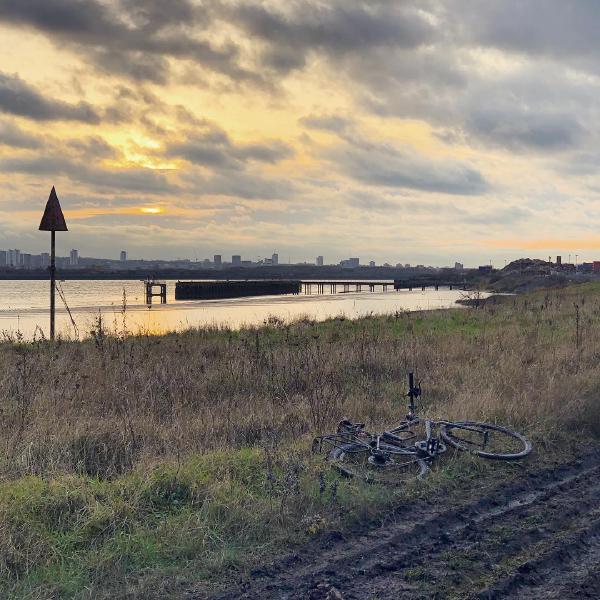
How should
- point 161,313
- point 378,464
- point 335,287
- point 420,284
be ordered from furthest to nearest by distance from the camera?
1. point 335,287
2. point 420,284
3. point 161,313
4. point 378,464

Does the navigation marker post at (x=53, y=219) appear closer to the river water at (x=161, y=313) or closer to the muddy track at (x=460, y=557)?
the river water at (x=161, y=313)

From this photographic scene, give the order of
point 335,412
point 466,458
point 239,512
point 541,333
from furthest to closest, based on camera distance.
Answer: point 541,333
point 335,412
point 466,458
point 239,512

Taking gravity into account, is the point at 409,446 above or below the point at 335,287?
above

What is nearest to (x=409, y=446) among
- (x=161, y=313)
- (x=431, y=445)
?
(x=431, y=445)

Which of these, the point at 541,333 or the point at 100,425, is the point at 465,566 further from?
the point at 541,333

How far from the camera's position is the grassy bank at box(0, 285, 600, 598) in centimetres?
415

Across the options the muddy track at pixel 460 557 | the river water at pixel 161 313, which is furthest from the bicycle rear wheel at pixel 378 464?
the river water at pixel 161 313

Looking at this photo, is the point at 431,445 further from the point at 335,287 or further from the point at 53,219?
the point at 335,287

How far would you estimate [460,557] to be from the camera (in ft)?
13.6

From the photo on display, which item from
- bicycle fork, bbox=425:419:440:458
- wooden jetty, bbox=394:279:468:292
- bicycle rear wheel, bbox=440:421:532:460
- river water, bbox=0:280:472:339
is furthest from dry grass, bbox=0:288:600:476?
wooden jetty, bbox=394:279:468:292

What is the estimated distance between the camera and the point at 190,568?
3.99 meters

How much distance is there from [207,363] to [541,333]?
920 centimetres

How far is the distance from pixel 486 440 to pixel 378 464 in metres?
1.33

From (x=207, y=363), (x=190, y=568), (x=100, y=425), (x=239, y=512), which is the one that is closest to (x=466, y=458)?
(x=239, y=512)
